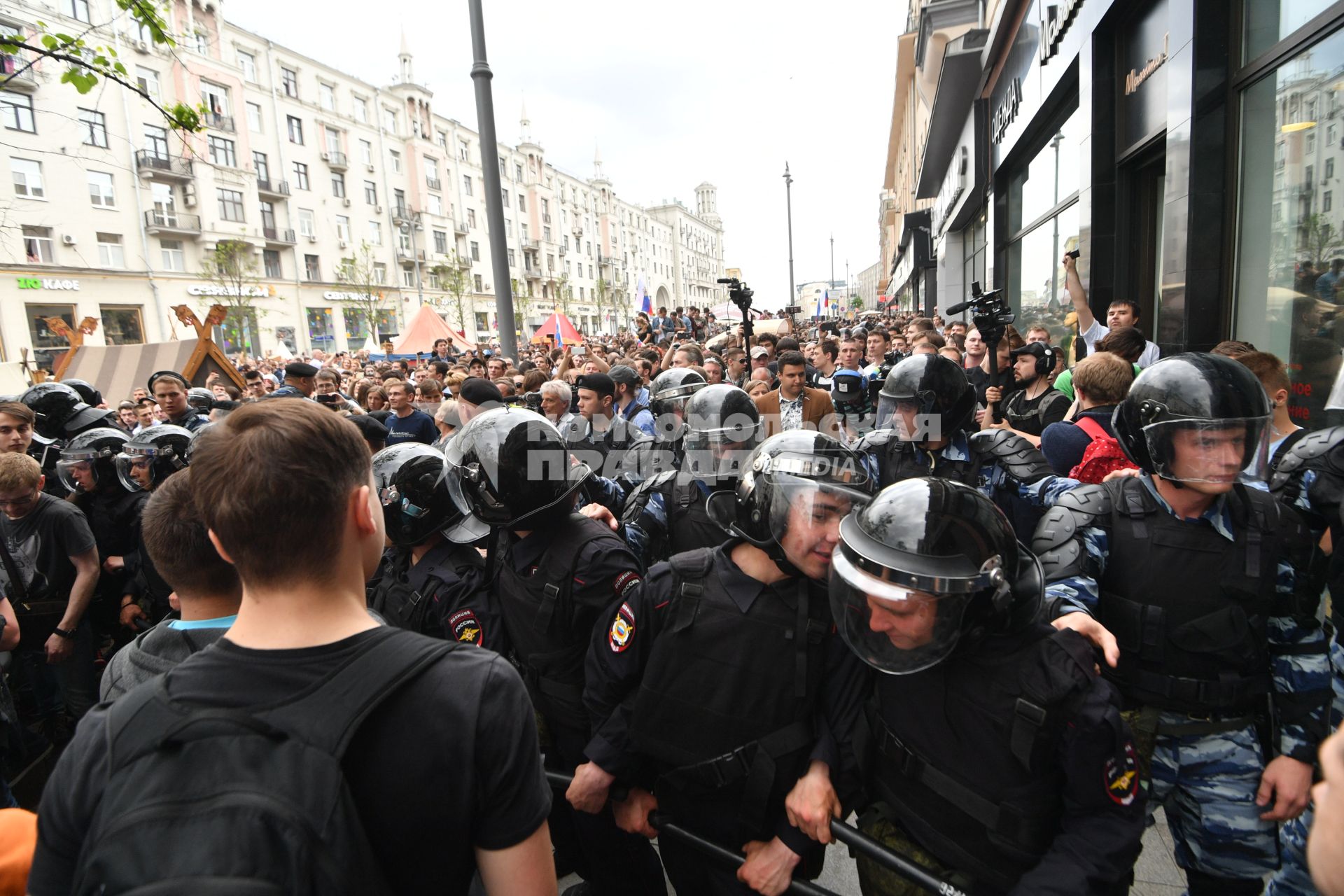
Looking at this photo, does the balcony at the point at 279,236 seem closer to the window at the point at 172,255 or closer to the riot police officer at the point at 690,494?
the window at the point at 172,255

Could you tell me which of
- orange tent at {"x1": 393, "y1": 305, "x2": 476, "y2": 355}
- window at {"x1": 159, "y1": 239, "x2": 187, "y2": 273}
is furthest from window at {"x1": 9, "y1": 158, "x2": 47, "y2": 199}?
orange tent at {"x1": 393, "y1": 305, "x2": 476, "y2": 355}

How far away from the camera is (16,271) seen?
2677 centimetres

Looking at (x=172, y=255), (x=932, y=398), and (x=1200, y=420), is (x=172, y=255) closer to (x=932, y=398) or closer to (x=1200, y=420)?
(x=932, y=398)

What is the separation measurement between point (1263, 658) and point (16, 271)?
38.2m

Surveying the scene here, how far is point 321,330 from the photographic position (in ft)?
136

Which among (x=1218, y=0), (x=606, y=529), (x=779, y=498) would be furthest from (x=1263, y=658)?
(x=1218, y=0)

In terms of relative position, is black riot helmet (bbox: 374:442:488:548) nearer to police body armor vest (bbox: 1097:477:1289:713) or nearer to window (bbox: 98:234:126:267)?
police body armor vest (bbox: 1097:477:1289:713)

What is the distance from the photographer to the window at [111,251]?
30203 millimetres

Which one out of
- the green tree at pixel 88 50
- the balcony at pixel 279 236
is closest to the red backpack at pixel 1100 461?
the green tree at pixel 88 50

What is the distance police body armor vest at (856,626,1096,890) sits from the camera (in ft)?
4.91

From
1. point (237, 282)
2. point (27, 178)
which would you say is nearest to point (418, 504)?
point (27, 178)

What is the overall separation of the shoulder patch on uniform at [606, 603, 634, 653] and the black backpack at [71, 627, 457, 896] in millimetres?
1051

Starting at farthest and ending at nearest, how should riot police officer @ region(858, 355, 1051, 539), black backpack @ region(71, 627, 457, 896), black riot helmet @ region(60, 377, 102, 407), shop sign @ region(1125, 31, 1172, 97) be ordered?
black riot helmet @ region(60, 377, 102, 407) < shop sign @ region(1125, 31, 1172, 97) < riot police officer @ region(858, 355, 1051, 539) < black backpack @ region(71, 627, 457, 896)

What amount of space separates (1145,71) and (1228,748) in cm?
650
